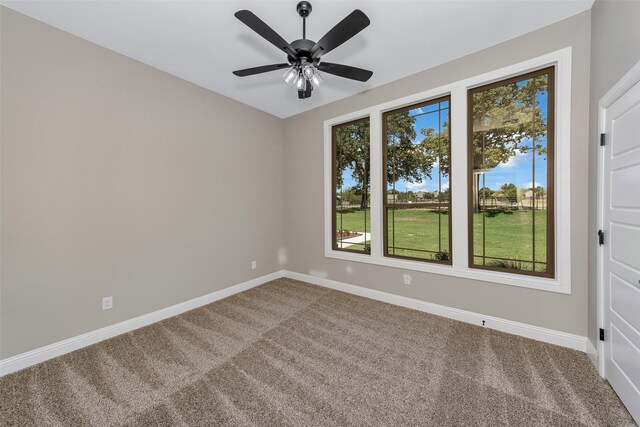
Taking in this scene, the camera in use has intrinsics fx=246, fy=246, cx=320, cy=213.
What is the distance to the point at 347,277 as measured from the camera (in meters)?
3.65

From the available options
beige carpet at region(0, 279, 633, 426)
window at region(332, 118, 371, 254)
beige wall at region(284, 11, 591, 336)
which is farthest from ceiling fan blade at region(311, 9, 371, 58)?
beige carpet at region(0, 279, 633, 426)

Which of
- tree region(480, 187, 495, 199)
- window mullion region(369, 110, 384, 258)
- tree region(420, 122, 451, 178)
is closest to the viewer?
tree region(480, 187, 495, 199)

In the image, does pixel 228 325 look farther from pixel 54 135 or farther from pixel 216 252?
pixel 54 135

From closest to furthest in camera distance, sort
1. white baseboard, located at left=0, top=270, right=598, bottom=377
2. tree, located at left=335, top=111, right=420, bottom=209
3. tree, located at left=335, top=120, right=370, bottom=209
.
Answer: white baseboard, located at left=0, top=270, right=598, bottom=377 < tree, located at left=335, top=111, right=420, bottom=209 < tree, located at left=335, top=120, right=370, bottom=209

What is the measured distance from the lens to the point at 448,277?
281 cm

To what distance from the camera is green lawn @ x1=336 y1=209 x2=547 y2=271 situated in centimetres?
248

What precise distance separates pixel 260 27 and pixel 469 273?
2935 millimetres

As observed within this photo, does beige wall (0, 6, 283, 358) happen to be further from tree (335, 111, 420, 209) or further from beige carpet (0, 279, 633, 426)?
tree (335, 111, 420, 209)

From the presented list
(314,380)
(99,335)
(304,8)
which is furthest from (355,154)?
(99,335)

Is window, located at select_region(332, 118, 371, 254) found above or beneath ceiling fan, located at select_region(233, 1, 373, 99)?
beneath

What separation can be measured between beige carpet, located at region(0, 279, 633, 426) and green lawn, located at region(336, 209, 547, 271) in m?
0.82

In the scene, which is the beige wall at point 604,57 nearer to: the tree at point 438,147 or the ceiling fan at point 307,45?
the tree at point 438,147

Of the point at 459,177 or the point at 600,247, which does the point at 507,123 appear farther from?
the point at 600,247

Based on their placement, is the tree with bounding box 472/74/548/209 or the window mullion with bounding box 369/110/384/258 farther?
the window mullion with bounding box 369/110/384/258
